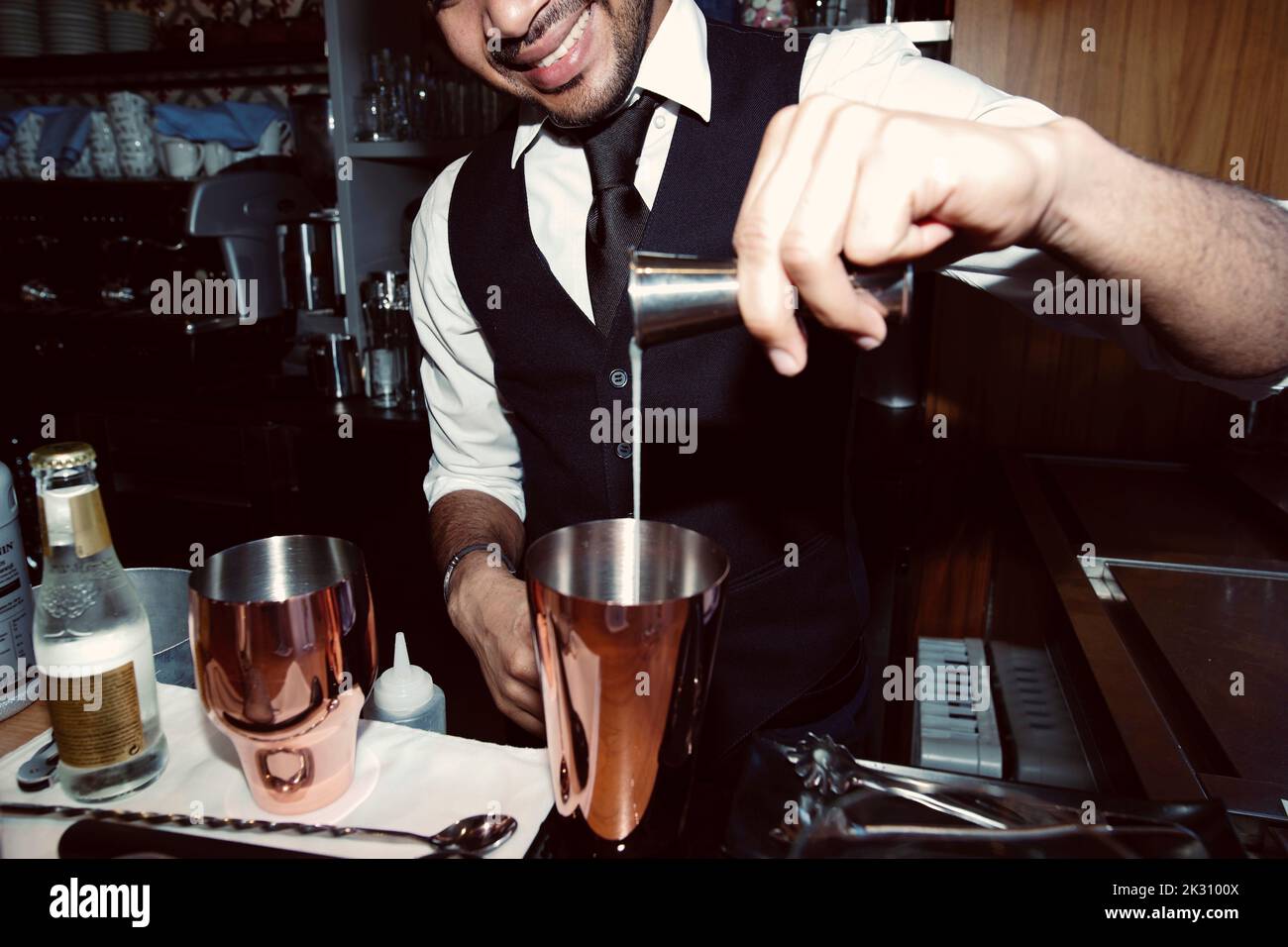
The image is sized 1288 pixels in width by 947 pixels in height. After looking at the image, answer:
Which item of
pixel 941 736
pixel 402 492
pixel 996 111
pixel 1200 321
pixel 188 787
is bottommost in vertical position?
pixel 941 736

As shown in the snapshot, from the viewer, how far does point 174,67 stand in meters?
3.16

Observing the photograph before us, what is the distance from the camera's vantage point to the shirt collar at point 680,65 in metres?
1.28

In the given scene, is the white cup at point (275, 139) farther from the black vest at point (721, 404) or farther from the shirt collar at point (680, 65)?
the shirt collar at point (680, 65)

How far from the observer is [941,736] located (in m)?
1.70

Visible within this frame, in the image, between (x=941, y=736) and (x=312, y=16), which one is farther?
(x=312, y=16)

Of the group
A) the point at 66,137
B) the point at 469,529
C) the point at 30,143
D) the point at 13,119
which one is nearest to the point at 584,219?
the point at 469,529

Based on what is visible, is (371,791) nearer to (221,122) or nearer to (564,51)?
(564,51)

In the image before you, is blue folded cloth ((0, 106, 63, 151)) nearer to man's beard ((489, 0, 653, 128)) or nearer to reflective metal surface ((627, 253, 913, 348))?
man's beard ((489, 0, 653, 128))

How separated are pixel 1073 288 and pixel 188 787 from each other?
1042 millimetres

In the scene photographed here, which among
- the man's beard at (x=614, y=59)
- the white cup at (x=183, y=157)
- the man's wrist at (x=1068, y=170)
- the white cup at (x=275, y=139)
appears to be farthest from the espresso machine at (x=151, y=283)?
the man's wrist at (x=1068, y=170)

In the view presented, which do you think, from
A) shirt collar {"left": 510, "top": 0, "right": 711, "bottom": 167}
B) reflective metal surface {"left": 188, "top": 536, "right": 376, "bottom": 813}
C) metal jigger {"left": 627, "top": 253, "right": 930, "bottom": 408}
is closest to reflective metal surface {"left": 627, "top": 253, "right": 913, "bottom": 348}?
metal jigger {"left": 627, "top": 253, "right": 930, "bottom": 408}

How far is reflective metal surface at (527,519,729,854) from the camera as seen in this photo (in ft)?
1.75
